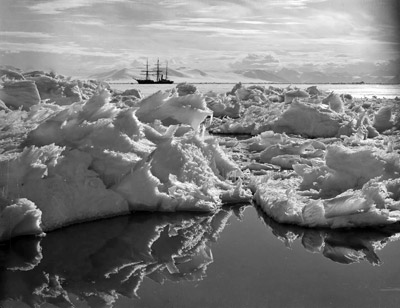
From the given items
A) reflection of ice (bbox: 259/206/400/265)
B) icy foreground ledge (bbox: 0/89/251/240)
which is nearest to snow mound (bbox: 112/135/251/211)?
icy foreground ledge (bbox: 0/89/251/240)

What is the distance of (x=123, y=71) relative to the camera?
17.9 ft

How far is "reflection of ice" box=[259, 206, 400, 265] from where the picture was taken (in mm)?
3994

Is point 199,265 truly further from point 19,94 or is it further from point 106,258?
point 19,94

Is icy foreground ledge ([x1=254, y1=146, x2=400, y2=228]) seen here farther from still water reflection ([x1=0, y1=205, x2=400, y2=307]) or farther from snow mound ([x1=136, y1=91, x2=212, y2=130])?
snow mound ([x1=136, y1=91, x2=212, y2=130])

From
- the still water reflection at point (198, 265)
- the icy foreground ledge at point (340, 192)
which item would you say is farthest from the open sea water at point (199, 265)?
the icy foreground ledge at point (340, 192)

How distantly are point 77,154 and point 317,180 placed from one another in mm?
2585

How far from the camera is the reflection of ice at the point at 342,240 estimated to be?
157 inches

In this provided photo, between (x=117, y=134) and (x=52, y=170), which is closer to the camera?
(x=52, y=170)

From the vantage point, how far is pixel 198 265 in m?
3.76

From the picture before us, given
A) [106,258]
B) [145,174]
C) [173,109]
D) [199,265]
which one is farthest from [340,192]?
[106,258]

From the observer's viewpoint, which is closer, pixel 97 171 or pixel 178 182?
pixel 97 171

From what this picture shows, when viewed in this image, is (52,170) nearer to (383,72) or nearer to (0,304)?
(0,304)

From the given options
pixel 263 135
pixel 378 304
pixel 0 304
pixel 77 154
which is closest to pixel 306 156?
pixel 263 135

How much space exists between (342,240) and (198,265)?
1.32m
